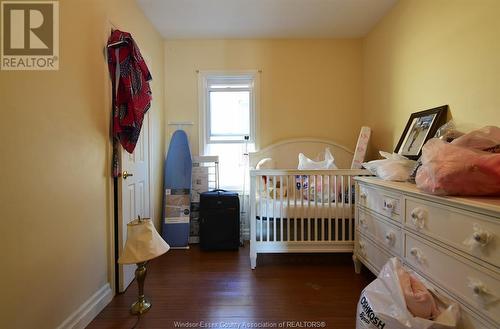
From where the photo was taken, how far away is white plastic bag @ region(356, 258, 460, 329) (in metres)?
1.04

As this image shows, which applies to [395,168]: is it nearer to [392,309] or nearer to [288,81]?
[392,309]

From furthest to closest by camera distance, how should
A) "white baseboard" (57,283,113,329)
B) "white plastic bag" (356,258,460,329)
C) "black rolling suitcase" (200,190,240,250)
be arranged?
1. "black rolling suitcase" (200,190,240,250)
2. "white baseboard" (57,283,113,329)
3. "white plastic bag" (356,258,460,329)

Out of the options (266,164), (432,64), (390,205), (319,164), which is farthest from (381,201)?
(266,164)

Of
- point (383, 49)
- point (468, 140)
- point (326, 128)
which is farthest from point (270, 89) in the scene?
point (468, 140)

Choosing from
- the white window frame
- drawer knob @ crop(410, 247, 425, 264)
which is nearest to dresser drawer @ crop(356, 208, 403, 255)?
drawer knob @ crop(410, 247, 425, 264)

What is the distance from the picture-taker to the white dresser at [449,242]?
3.06 ft

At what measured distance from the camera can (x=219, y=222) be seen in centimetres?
274

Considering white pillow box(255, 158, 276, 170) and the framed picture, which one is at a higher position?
the framed picture

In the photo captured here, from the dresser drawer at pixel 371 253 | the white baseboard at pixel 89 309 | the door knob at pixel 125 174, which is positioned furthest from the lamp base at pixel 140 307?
the dresser drawer at pixel 371 253

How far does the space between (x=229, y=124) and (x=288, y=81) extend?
0.91m

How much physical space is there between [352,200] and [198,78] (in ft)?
7.44

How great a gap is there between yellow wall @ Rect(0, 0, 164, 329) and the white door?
0.12 m

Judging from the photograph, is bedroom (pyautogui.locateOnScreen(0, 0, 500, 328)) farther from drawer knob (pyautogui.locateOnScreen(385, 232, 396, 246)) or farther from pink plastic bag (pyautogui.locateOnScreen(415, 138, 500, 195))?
drawer knob (pyautogui.locateOnScreen(385, 232, 396, 246))

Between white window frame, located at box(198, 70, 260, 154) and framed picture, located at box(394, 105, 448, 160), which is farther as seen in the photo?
white window frame, located at box(198, 70, 260, 154)
